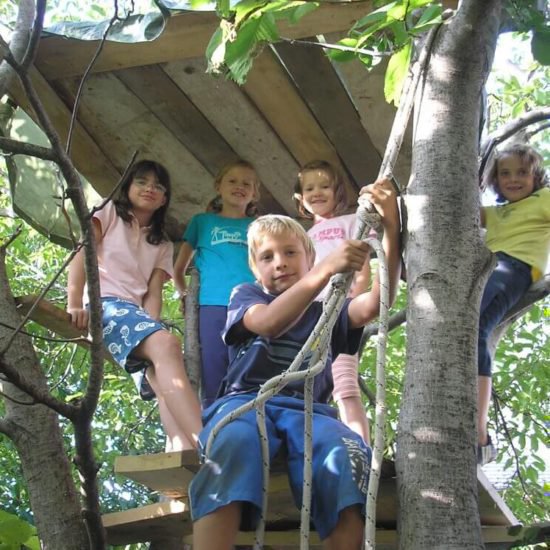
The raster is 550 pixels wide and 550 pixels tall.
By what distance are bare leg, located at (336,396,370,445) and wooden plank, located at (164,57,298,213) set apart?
1.24 meters

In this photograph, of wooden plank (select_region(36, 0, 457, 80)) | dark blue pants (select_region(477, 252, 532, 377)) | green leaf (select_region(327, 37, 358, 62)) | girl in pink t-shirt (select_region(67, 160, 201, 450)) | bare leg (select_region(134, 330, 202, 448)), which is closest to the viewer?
green leaf (select_region(327, 37, 358, 62))

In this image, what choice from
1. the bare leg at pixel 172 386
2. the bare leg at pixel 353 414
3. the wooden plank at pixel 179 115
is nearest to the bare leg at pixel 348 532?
the bare leg at pixel 172 386

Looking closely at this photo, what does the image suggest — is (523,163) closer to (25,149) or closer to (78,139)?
(78,139)

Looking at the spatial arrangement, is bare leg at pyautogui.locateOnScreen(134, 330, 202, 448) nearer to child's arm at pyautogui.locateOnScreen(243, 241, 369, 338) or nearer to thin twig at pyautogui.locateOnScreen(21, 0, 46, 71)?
child's arm at pyautogui.locateOnScreen(243, 241, 369, 338)

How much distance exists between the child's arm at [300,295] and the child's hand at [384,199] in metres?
0.11

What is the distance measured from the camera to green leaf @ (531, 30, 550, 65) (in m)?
2.36

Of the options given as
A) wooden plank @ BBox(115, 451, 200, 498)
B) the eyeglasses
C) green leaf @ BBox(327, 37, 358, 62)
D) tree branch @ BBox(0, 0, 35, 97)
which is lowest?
wooden plank @ BBox(115, 451, 200, 498)

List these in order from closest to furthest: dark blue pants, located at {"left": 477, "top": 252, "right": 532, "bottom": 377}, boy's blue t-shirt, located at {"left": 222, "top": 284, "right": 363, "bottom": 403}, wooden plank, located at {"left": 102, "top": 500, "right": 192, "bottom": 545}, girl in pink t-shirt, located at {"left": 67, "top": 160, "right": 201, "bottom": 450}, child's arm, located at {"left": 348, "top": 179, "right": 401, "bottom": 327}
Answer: child's arm, located at {"left": 348, "top": 179, "right": 401, "bottom": 327} < boy's blue t-shirt, located at {"left": 222, "top": 284, "right": 363, "bottom": 403} < wooden plank, located at {"left": 102, "top": 500, "right": 192, "bottom": 545} < girl in pink t-shirt, located at {"left": 67, "top": 160, "right": 201, "bottom": 450} < dark blue pants, located at {"left": 477, "top": 252, "right": 532, "bottom": 377}

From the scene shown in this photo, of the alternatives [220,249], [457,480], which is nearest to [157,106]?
[220,249]

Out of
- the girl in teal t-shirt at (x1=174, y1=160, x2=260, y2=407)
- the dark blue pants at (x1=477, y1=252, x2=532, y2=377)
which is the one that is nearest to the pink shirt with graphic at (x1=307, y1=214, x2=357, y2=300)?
the girl in teal t-shirt at (x1=174, y1=160, x2=260, y2=407)

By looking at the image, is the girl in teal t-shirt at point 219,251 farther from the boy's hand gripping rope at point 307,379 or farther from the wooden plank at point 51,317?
the boy's hand gripping rope at point 307,379

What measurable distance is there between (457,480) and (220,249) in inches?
81.3

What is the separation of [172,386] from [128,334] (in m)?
0.29

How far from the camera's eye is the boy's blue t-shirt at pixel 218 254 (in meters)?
3.49
